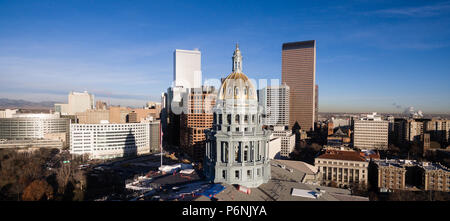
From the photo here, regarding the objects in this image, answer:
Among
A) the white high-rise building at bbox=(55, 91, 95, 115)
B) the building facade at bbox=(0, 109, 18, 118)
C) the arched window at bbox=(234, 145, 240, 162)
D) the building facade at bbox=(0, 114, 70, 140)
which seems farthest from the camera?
the white high-rise building at bbox=(55, 91, 95, 115)

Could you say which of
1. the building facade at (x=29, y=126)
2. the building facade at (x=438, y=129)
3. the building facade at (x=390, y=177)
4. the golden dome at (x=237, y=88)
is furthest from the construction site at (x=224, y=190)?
the building facade at (x=438, y=129)

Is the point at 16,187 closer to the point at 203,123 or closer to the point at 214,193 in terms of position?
the point at 214,193

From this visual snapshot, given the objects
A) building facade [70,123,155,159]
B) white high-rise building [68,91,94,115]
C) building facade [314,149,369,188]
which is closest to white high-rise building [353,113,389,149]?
building facade [314,149,369,188]

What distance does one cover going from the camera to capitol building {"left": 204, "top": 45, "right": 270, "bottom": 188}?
33719mm

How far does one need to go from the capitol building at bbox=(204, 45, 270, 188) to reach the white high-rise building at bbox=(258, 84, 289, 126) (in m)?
147

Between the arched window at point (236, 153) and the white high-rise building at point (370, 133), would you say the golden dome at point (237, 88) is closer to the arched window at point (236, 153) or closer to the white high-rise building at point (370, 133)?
the arched window at point (236, 153)

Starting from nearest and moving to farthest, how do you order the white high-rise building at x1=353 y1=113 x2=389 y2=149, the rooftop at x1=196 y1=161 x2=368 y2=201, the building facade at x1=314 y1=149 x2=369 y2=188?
the rooftop at x1=196 y1=161 x2=368 y2=201
the building facade at x1=314 y1=149 x2=369 y2=188
the white high-rise building at x1=353 y1=113 x2=389 y2=149

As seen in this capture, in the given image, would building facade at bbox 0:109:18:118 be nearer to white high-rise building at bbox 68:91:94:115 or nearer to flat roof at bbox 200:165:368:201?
white high-rise building at bbox 68:91:94:115

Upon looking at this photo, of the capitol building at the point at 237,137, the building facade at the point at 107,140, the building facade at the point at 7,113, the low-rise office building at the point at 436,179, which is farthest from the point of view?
the building facade at the point at 7,113

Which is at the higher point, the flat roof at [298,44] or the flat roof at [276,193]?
the flat roof at [298,44]

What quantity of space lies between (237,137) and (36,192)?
42.4 meters

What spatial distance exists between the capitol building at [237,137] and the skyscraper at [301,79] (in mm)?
154961

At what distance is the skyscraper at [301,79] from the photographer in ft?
599

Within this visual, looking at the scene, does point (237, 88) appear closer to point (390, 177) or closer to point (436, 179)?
point (390, 177)
